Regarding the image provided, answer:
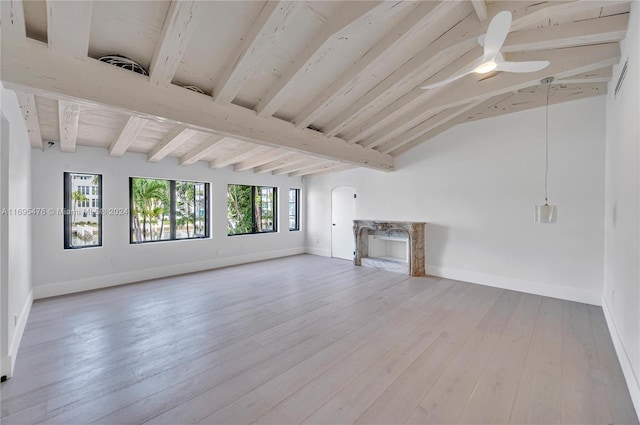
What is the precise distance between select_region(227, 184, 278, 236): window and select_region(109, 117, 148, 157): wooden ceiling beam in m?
2.56

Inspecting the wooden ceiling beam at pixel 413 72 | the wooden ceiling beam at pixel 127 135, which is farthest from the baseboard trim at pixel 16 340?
the wooden ceiling beam at pixel 413 72

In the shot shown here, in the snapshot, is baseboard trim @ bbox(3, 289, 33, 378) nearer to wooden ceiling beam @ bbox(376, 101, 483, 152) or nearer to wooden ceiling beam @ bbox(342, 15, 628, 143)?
wooden ceiling beam @ bbox(342, 15, 628, 143)

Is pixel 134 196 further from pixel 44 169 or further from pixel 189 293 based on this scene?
pixel 189 293

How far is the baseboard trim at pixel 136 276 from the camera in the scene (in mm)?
4355

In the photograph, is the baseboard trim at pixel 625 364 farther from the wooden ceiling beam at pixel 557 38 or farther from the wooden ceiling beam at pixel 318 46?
the wooden ceiling beam at pixel 318 46

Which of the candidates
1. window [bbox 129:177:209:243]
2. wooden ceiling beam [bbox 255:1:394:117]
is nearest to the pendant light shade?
wooden ceiling beam [bbox 255:1:394:117]

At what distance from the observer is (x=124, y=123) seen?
3648 mm

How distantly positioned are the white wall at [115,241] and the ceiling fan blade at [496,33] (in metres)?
5.65

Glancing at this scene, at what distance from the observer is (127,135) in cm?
388

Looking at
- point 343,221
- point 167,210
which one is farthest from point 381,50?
point 167,210

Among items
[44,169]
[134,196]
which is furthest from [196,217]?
[44,169]

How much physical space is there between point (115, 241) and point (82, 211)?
72 centimetres

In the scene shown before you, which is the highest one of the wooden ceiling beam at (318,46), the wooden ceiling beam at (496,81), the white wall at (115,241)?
the wooden ceiling beam at (496,81)

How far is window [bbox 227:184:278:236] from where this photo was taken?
7034 millimetres
